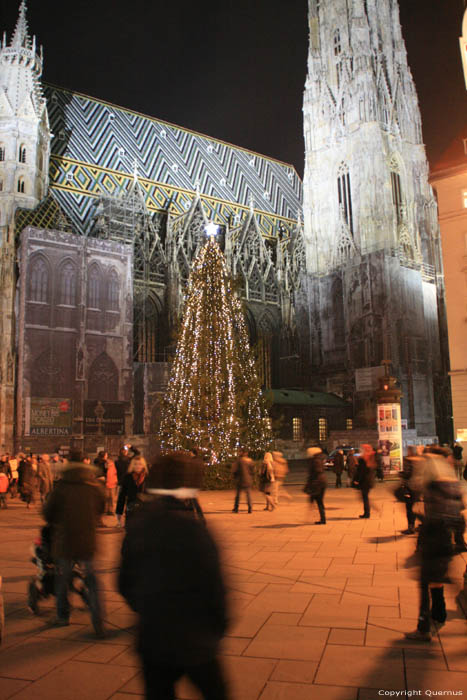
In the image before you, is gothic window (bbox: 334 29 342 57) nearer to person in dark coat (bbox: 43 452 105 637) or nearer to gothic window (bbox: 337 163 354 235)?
gothic window (bbox: 337 163 354 235)

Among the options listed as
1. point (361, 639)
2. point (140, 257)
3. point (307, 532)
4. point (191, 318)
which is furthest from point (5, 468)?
point (140, 257)

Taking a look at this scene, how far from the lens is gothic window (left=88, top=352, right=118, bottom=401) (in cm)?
3216

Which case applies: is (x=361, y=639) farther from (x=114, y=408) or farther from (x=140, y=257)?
(x=140, y=257)

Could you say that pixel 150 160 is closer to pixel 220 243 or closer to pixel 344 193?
pixel 220 243

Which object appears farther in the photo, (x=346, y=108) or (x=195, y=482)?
(x=346, y=108)

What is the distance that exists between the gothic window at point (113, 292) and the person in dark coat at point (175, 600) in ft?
105

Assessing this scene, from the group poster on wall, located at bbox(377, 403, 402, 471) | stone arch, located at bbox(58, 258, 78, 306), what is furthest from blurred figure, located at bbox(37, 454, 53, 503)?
stone arch, located at bbox(58, 258, 78, 306)

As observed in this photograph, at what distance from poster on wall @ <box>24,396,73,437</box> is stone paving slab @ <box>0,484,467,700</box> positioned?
2196 centimetres

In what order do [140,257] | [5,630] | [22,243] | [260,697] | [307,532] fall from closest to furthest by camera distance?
1. [260,697]
2. [5,630]
3. [307,532]
4. [22,243]
5. [140,257]

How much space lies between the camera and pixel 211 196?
50406mm

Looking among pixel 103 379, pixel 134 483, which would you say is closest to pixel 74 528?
pixel 134 483

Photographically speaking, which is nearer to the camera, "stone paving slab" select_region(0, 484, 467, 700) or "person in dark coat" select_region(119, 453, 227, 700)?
"person in dark coat" select_region(119, 453, 227, 700)

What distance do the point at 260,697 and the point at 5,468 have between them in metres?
15.4

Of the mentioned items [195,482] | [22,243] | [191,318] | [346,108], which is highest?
[346,108]
